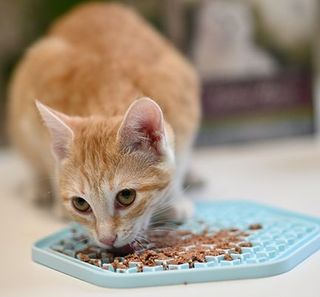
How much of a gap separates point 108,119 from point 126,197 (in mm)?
207

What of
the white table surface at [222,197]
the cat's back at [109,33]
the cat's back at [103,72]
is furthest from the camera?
the cat's back at [109,33]

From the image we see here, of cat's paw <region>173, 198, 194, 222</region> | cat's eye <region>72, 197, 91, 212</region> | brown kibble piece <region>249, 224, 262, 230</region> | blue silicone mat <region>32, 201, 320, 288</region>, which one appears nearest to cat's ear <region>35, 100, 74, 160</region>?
cat's eye <region>72, 197, 91, 212</region>

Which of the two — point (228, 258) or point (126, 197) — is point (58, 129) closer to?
point (126, 197)

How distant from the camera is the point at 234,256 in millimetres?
1367

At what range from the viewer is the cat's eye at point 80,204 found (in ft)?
4.66

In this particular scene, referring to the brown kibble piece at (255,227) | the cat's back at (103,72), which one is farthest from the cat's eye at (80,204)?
the brown kibble piece at (255,227)

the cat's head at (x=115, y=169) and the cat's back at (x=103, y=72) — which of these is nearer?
the cat's head at (x=115, y=169)

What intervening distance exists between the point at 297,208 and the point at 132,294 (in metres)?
0.68

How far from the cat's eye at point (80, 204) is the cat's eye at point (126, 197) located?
85 mm

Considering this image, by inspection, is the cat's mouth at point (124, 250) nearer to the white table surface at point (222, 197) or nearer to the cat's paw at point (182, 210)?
the white table surface at point (222, 197)

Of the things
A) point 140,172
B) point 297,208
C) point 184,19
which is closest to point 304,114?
point 184,19

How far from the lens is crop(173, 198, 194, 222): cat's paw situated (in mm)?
1720

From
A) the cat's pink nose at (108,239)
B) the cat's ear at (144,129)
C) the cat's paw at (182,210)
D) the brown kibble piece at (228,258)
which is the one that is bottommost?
the brown kibble piece at (228,258)

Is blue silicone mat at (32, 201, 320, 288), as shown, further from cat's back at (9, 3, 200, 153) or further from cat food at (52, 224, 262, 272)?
cat's back at (9, 3, 200, 153)
